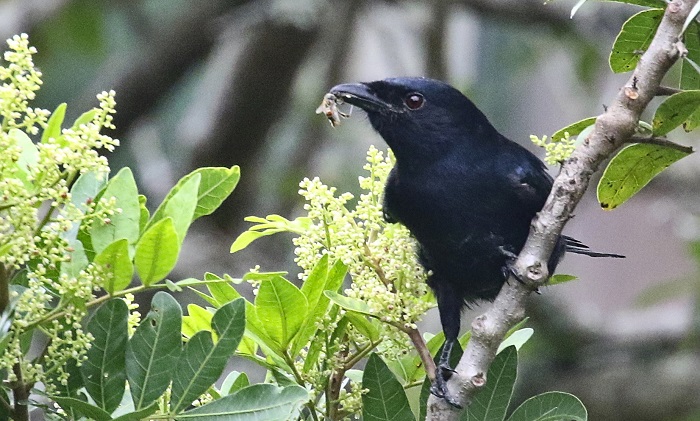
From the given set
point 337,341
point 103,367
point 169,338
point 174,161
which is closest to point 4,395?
point 103,367

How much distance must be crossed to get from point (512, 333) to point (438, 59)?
3471mm

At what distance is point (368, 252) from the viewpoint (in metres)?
1.69

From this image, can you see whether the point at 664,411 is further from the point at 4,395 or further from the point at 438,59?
the point at 4,395

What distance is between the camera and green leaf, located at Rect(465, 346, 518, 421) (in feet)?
5.31

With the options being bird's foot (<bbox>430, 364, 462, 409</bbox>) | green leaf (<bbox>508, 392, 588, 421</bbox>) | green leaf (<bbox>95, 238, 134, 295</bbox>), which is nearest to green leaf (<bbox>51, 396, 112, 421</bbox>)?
green leaf (<bbox>95, 238, 134, 295</bbox>)

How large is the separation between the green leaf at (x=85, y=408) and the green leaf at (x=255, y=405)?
109 mm

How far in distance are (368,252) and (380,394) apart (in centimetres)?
26

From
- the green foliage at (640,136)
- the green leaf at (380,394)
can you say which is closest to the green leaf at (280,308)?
the green leaf at (380,394)

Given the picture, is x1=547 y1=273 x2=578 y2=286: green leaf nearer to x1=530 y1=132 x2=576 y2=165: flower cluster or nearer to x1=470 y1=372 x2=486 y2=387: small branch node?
x1=530 y1=132 x2=576 y2=165: flower cluster

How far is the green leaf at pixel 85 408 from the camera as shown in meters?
1.36

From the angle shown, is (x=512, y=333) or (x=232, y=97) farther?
(x=232, y=97)

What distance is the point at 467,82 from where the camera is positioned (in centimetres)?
583

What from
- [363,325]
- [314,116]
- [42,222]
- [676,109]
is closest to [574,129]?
[676,109]

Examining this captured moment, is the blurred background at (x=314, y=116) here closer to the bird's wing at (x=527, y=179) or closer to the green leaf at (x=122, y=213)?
the bird's wing at (x=527, y=179)
